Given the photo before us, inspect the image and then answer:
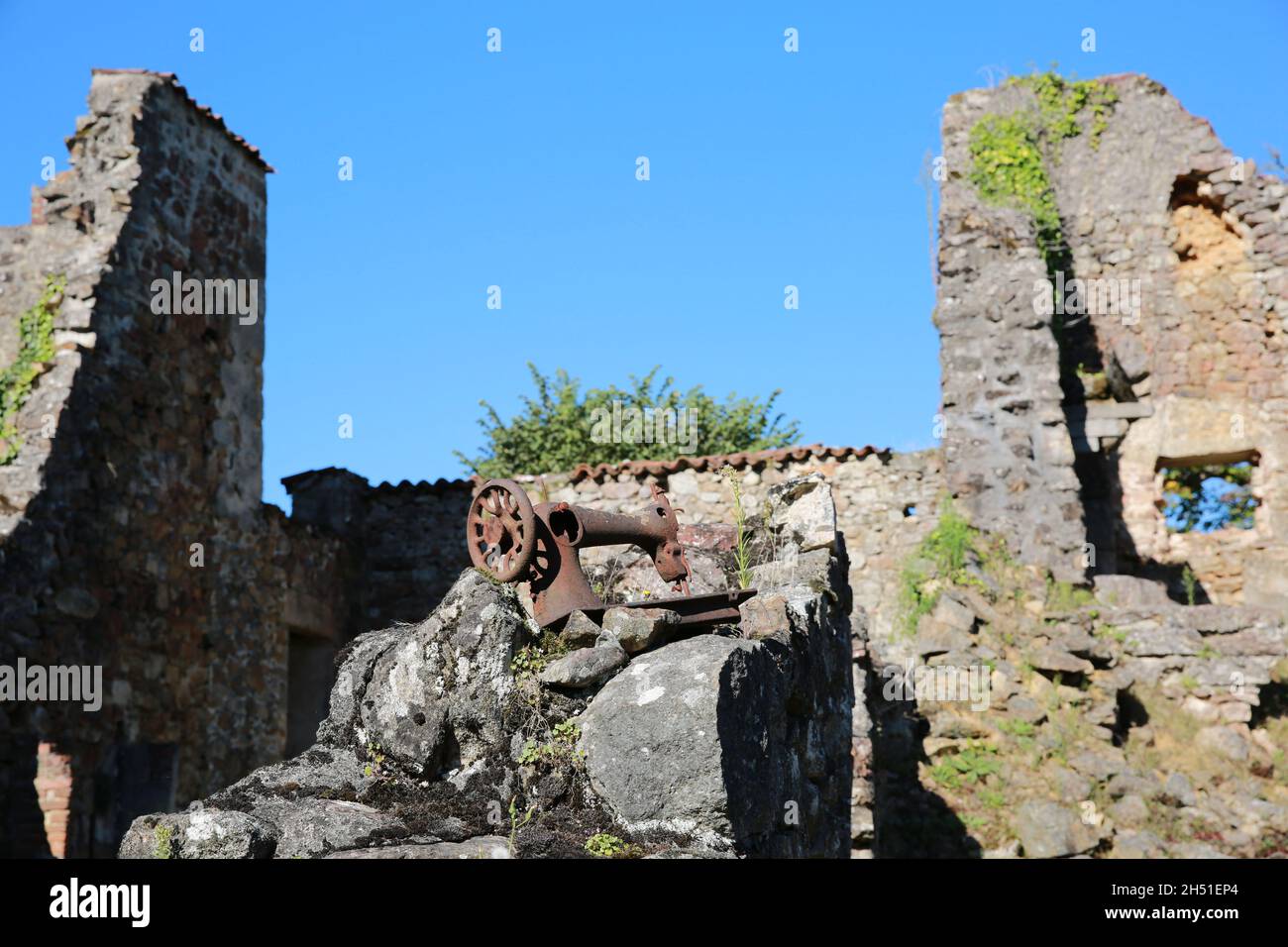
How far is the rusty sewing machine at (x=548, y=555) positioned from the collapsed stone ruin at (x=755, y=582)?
5.3 inches

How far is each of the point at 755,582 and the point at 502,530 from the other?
1703mm

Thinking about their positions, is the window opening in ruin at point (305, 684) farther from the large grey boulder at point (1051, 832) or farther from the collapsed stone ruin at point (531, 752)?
the collapsed stone ruin at point (531, 752)

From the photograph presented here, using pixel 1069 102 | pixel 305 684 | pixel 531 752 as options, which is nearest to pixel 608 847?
pixel 531 752

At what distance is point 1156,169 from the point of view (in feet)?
52.7

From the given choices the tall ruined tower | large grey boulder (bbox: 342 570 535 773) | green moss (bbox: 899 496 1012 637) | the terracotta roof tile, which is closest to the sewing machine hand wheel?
large grey boulder (bbox: 342 570 535 773)

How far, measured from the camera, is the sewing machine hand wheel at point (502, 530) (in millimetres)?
4598

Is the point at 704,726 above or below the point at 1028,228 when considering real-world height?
below

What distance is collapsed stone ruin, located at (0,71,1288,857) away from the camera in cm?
419

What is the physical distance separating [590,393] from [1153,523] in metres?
10.5

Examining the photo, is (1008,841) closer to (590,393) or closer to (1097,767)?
(1097,767)

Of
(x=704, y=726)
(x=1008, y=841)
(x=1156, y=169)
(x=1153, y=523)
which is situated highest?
(x=1156, y=169)

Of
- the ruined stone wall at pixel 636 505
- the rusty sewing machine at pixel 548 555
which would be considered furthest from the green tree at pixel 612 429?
the rusty sewing machine at pixel 548 555
